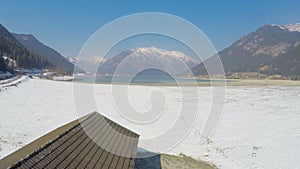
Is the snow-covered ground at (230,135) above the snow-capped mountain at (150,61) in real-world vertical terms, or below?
below

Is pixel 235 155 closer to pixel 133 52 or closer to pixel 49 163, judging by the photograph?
pixel 133 52

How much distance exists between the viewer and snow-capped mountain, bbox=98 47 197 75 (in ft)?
40.3

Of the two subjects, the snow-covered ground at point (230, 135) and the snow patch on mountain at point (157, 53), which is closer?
the snow-covered ground at point (230, 135)

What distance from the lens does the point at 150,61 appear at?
551 inches

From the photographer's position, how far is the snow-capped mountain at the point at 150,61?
12.3m

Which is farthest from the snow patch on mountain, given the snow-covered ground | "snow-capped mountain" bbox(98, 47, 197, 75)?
the snow-covered ground

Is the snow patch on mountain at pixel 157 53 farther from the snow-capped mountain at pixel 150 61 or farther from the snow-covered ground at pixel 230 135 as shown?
the snow-covered ground at pixel 230 135

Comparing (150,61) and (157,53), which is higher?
(157,53)

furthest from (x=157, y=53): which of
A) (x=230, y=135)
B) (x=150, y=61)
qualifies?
(x=230, y=135)

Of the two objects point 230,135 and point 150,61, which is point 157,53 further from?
point 230,135

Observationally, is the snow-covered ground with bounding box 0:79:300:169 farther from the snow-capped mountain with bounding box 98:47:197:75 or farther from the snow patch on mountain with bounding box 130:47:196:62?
the snow patch on mountain with bounding box 130:47:196:62

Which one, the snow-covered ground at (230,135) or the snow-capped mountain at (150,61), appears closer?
the snow-covered ground at (230,135)

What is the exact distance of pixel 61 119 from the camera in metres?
18.0

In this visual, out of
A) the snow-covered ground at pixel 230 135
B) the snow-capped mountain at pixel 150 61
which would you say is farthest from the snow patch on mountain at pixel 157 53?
the snow-covered ground at pixel 230 135
